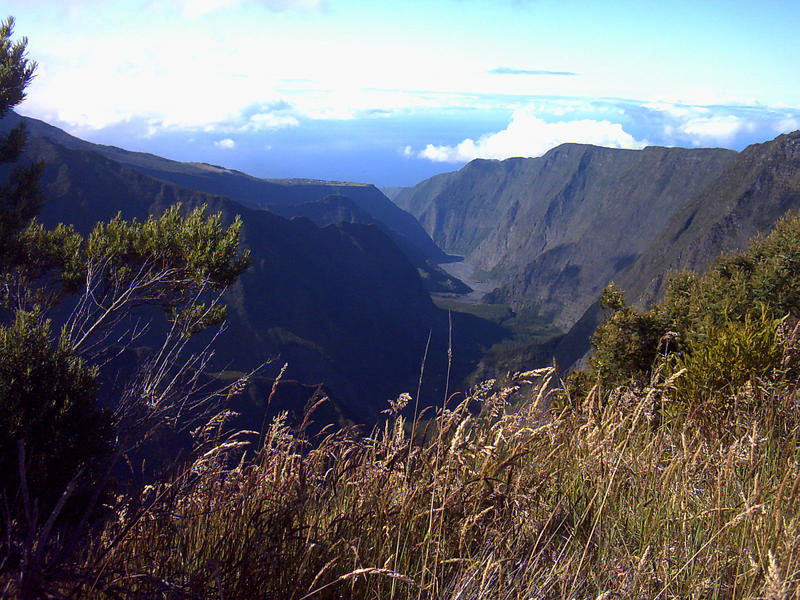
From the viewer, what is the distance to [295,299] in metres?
97.8

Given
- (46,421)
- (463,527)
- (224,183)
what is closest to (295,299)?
(224,183)

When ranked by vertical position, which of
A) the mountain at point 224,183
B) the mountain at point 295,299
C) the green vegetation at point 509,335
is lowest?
the green vegetation at point 509,335

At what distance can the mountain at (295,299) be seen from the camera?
77.9m

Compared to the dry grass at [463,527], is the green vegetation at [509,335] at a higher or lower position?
lower

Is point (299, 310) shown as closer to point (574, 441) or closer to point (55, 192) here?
point (55, 192)

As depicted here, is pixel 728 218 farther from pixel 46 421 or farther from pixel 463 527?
pixel 463 527

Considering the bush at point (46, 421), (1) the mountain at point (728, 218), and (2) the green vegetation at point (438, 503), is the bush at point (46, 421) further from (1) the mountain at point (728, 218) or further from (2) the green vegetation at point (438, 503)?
(1) the mountain at point (728, 218)

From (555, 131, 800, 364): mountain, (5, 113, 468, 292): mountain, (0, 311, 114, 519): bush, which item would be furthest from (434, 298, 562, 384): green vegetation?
(0, 311, 114, 519): bush

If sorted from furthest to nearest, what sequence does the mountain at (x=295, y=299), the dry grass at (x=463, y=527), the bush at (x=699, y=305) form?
the mountain at (x=295, y=299), the bush at (x=699, y=305), the dry grass at (x=463, y=527)

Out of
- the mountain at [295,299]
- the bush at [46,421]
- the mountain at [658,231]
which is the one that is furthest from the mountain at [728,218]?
the bush at [46,421]

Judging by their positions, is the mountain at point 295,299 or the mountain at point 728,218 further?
the mountain at point 728,218

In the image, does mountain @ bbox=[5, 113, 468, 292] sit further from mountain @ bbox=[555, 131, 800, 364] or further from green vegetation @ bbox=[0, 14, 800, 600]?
green vegetation @ bbox=[0, 14, 800, 600]

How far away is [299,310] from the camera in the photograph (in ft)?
317

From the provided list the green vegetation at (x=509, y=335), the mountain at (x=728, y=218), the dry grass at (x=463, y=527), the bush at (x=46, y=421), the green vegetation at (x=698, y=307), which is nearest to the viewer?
the dry grass at (x=463, y=527)
